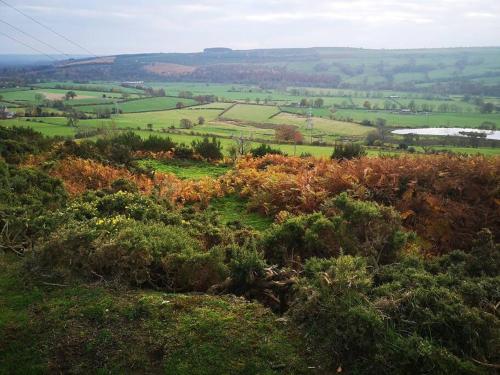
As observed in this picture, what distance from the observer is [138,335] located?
5.12 meters

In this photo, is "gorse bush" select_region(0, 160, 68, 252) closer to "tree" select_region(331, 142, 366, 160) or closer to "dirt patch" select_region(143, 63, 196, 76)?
"tree" select_region(331, 142, 366, 160)

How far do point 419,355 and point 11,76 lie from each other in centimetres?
7516

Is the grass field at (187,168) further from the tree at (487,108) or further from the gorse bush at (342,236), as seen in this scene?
the tree at (487,108)

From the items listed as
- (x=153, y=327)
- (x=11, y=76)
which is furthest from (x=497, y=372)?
(x=11, y=76)

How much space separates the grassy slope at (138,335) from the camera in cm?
474

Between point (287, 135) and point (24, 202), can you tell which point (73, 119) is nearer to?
point (287, 135)

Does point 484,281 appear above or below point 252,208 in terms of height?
above

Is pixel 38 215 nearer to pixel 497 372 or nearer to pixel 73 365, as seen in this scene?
pixel 73 365

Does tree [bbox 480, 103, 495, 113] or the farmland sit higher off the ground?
the farmland

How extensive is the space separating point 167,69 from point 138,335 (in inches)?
4150

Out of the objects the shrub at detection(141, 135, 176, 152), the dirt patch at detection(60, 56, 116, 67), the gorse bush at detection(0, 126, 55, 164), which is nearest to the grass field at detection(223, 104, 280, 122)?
the shrub at detection(141, 135, 176, 152)

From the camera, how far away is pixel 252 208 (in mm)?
12406

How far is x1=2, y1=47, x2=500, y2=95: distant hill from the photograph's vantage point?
80.2 meters

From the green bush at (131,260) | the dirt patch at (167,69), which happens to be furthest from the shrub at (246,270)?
the dirt patch at (167,69)
